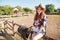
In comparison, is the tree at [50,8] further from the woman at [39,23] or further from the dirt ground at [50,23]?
the woman at [39,23]

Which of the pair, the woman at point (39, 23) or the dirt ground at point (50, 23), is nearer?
the woman at point (39, 23)

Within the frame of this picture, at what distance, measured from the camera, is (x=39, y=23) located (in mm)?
1409

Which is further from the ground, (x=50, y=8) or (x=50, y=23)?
(x=50, y=8)

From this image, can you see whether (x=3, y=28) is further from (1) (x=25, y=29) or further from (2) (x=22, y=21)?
(1) (x=25, y=29)

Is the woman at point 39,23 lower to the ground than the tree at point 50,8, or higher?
lower

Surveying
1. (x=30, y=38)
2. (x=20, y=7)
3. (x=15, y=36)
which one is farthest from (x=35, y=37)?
(x=20, y=7)

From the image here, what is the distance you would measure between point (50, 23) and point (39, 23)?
219 millimetres

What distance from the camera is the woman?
54.1 inches

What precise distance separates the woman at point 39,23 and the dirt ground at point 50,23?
13 centimetres

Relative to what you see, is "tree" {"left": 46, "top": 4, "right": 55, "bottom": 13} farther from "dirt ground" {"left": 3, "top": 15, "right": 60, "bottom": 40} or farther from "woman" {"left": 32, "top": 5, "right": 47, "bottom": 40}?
"woman" {"left": 32, "top": 5, "right": 47, "bottom": 40}

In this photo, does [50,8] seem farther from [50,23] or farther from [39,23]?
[39,23]

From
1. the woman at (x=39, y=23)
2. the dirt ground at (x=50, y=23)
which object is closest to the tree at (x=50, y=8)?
the dirt ground at (x=50, y=23)

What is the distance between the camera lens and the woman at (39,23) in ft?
4.51

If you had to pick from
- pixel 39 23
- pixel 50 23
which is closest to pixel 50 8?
pixel 50 23
